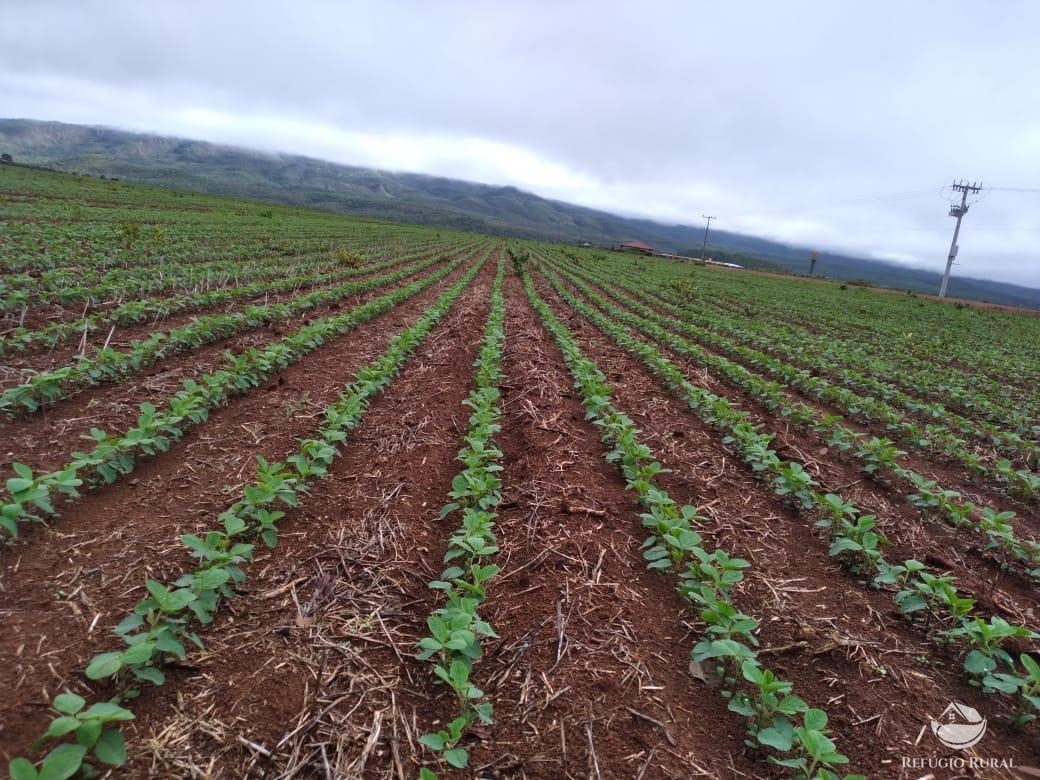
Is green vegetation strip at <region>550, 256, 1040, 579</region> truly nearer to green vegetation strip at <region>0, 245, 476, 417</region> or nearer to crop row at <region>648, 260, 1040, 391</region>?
crop row at <region>648, 260, 1040, 391</region>

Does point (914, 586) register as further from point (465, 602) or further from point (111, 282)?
point (111, 282)

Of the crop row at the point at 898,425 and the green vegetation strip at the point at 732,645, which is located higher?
the crop row at the point at 898,425

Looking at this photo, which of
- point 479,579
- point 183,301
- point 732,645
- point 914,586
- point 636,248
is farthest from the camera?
point 636,248

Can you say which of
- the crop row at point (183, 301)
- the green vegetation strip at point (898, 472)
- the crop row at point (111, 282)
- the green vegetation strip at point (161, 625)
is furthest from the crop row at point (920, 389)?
the crop row at point (111, 282)

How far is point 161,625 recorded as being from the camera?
224 cm

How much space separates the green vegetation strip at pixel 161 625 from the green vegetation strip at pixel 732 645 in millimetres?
2341

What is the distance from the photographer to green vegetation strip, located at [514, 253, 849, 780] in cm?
194

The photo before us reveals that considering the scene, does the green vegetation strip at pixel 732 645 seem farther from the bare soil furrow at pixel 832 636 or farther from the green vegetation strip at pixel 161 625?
the green vegetation strip at pixel 161 625

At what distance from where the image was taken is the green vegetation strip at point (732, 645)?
1.94m

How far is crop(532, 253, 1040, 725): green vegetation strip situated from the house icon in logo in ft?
0.51

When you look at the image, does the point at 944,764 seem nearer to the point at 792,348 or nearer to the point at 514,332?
the point at 514,332

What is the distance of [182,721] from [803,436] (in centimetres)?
654

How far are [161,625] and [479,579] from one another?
1.49 metres

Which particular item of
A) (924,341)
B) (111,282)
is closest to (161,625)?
(111,282)
